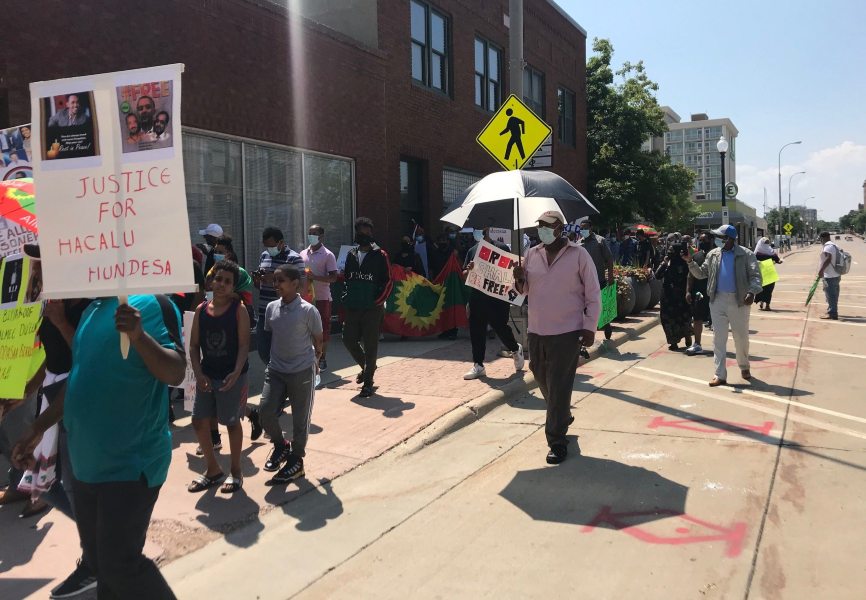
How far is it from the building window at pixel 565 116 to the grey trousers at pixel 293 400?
2047 centimetres

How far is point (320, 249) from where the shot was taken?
28.7 ft

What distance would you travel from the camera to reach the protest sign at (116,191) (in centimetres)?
272

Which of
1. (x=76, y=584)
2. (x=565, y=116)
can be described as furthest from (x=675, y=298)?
(x=565, y=116)

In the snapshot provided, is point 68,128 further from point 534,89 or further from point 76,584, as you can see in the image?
point 534,89

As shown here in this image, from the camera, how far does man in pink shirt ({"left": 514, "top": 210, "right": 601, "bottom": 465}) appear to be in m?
5.66

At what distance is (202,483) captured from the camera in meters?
5.11

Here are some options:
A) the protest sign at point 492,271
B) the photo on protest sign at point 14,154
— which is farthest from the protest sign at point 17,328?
the protest sign at point 492,271

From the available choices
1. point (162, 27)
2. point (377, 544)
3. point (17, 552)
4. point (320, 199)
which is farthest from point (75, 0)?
point (377, 544)

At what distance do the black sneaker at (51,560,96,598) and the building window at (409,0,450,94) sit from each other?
1369 cm

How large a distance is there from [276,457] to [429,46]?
1288 centimetres

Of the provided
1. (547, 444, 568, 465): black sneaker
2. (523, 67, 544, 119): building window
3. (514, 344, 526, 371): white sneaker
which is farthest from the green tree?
(547, 444, 568, 465): black sneaker

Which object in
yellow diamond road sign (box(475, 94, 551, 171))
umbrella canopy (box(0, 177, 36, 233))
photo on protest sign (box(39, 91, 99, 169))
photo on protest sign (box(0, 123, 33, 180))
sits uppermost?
yellow diamond road sign (box(475, 94, 551, 171))

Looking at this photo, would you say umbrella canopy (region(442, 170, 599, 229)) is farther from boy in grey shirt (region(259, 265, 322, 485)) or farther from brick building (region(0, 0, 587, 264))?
brick building (region(0, 0, 587, 264))

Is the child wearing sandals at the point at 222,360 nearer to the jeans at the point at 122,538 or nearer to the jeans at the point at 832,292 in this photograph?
the jeans at the point at 122,538
